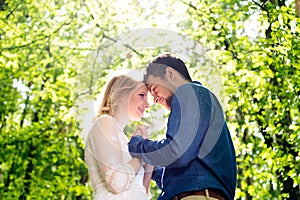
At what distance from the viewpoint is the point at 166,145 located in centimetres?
299

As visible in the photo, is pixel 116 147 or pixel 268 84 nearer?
pixel 116 147

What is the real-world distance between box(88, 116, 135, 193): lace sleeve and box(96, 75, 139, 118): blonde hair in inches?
3.7

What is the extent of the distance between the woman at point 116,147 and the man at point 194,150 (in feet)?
0.91

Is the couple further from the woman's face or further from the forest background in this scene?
the forest background

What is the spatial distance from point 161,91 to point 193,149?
1.71 ft

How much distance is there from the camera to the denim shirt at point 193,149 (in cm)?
297

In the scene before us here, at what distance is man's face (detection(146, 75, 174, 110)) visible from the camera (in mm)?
3318

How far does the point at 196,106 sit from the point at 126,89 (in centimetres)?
77

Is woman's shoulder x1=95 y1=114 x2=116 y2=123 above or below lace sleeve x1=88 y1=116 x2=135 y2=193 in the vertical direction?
above

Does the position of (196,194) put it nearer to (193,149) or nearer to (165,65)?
(193,149)

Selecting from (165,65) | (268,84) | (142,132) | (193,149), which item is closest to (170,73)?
(165,65)

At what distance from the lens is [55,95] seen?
33.8 feet

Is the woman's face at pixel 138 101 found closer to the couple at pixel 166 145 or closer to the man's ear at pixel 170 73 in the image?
the couple at pixel 166 145

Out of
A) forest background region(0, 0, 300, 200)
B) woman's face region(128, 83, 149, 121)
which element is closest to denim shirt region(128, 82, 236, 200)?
woman's face region(128, 83, 149, 121)
